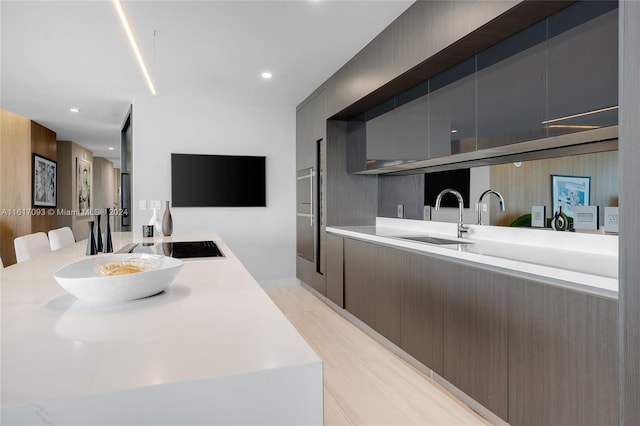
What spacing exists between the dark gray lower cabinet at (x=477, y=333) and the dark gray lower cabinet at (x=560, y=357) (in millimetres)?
60

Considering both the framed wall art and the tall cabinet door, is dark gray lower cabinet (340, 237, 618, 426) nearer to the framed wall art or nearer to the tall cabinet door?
the tall cabinet door

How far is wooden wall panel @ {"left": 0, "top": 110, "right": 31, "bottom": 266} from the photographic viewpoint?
589 centimetres

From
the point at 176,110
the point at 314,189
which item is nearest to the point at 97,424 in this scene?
the point at 314,189

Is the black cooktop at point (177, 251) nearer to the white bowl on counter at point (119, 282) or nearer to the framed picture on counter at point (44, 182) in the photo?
the white bowl on counter at point (119, 282)

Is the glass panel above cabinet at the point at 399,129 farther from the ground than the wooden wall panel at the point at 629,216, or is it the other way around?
the glass panel above cabinet at the point at 399,129

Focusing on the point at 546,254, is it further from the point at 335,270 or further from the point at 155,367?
the point at 335,270

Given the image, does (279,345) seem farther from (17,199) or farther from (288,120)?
(17,199)

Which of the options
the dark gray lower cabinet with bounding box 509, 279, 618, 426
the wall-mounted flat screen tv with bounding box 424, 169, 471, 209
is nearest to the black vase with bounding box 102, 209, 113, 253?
the dark gray lower cabinet with bounding box 509, 279, 618, 426

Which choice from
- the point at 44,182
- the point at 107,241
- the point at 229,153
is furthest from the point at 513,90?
the point at 44,182

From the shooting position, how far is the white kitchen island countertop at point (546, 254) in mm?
1452

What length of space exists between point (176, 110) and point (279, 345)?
486cm

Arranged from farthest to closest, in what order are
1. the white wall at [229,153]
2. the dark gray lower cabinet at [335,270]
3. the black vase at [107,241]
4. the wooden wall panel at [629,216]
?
the white wall at [229,153], the dark gray lower cabinet at [335,270], the black vase at [107,241], the wooden wall panel at [629,216]

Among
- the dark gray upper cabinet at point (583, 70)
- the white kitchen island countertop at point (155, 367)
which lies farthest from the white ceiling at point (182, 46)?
the white kitchen island countertop at point (155, 367)

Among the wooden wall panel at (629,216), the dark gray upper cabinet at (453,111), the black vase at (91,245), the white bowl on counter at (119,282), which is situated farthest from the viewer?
the dark gray upper cabinet at (453,111)
